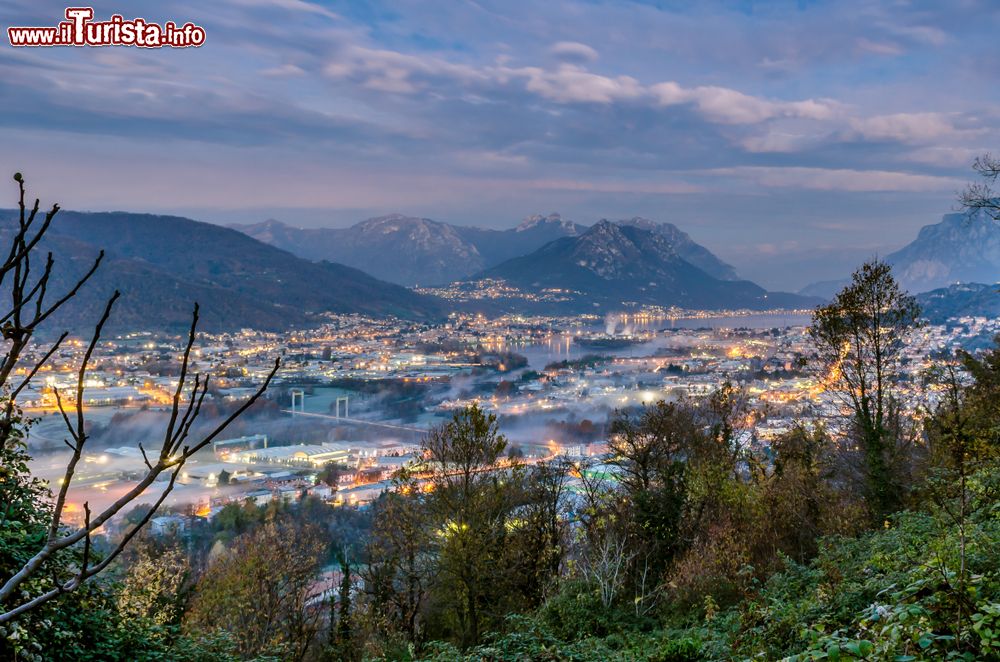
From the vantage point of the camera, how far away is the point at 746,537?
42.1 feet

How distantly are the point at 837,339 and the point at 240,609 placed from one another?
1556 centimetres

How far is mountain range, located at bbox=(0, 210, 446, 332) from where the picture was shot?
3337 inches

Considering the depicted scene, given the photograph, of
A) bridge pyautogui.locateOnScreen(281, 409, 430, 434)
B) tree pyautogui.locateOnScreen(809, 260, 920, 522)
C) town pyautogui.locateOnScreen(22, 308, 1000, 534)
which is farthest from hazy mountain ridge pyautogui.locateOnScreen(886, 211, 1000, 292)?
tree pyautogui.locateOnScreen(809, 260, 920, 522)

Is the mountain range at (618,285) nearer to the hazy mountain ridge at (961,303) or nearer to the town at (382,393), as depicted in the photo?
the town at (382,393)

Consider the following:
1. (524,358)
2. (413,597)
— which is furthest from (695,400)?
(524,358)

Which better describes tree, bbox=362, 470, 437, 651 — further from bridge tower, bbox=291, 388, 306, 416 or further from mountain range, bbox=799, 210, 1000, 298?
mountain range, bbox=799, 210, 1000, 298

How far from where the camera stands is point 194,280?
384ft

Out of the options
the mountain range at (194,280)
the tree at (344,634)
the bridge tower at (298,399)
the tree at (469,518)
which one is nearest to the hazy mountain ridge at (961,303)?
the tree at (469,518)

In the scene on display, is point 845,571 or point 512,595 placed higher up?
point 845,571

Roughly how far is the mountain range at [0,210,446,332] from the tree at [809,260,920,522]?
186 ft

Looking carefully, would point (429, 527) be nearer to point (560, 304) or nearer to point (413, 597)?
point (413, 597)

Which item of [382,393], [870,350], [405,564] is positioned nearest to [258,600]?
[405,564]

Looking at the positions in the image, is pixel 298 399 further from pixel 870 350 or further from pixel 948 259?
pixel 948 259

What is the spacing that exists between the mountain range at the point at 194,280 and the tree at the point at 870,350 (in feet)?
186
